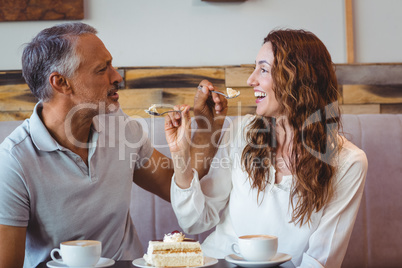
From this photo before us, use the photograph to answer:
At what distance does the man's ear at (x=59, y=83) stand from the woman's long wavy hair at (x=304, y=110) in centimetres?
61

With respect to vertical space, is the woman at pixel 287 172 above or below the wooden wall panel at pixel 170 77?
below

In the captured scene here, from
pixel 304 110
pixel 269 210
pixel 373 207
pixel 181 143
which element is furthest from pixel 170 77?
pixel 373 207

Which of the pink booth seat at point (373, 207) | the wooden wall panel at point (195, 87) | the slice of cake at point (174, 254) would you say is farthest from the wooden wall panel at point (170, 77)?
the slice of cake at point (174, 254)

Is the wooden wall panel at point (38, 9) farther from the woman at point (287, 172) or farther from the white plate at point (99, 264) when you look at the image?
the white plate at point (99, 264)

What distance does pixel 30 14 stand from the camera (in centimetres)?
216

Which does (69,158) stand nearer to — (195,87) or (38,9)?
(195,87)

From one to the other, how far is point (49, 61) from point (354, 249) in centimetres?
133

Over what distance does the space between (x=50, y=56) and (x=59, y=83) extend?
0.09 meters

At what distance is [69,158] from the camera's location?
147cm

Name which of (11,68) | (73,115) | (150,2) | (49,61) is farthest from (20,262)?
(150,2)

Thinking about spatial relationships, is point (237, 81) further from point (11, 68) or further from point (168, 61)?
point (11, 68)

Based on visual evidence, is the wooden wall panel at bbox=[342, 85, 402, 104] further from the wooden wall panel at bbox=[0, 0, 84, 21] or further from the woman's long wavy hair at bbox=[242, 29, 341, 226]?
the wooden wall panel at bbox=[0, 0, 84, 21]

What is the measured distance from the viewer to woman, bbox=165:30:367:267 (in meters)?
1.48

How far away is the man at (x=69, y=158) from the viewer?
1378mm
